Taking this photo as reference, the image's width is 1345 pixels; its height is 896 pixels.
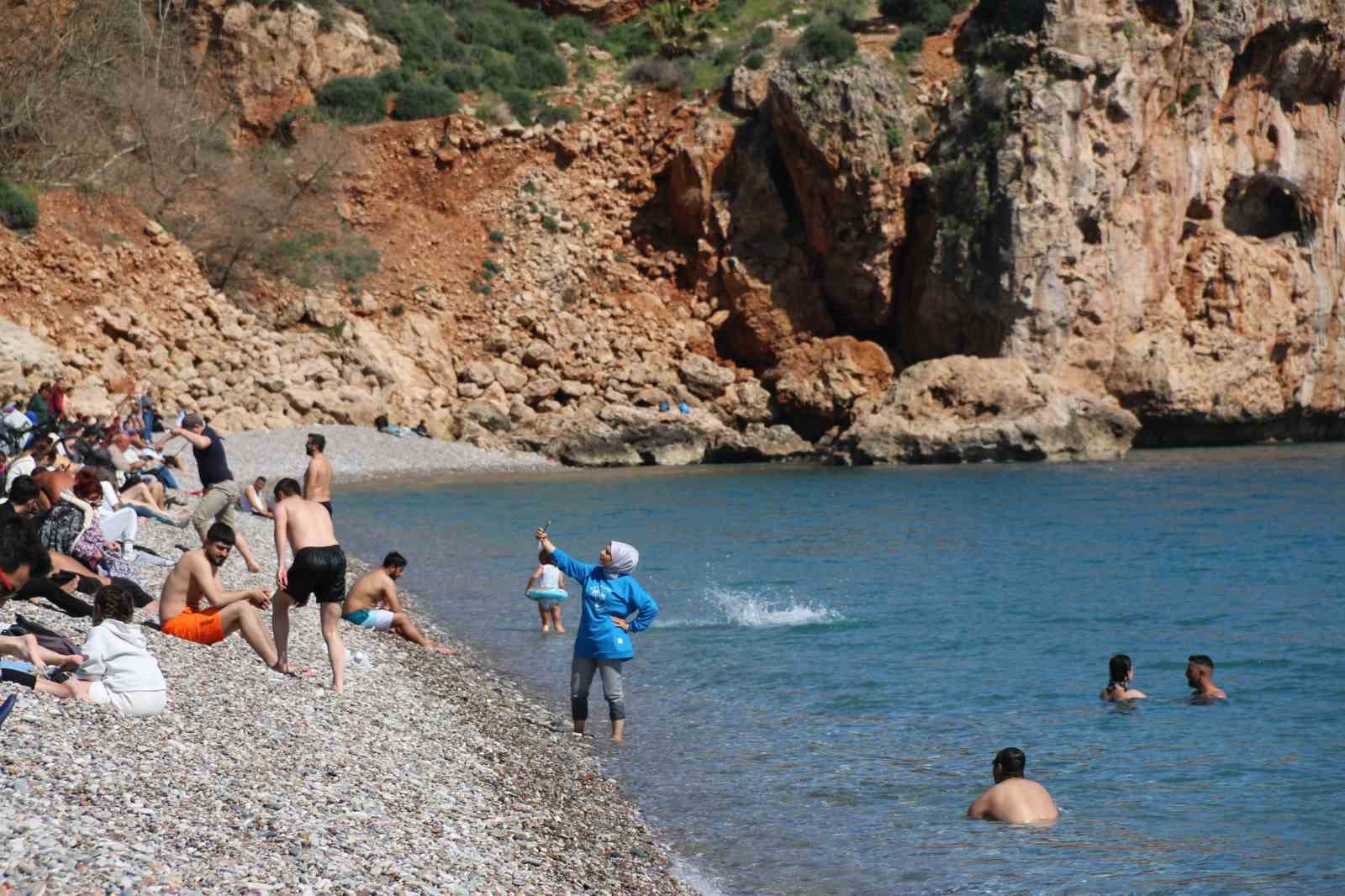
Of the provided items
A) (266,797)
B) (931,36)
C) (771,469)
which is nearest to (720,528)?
(771,469)

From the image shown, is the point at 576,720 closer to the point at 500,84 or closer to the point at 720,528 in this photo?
the point at 720,528

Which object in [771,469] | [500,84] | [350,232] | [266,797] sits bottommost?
[771,469]

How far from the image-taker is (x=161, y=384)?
36.6 meters

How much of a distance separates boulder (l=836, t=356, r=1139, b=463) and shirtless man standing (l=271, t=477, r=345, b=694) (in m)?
32.3

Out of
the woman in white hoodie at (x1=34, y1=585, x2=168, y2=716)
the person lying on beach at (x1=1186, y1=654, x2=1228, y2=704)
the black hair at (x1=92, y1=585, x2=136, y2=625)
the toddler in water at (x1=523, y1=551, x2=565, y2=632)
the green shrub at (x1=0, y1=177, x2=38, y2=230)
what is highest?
the green shrub at (x1=0, y1=177, x2=38, y2=230)

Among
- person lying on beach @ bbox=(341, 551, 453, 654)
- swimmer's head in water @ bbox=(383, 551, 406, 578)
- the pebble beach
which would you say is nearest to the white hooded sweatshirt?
the pebble beach

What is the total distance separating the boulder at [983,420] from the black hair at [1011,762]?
107 ft

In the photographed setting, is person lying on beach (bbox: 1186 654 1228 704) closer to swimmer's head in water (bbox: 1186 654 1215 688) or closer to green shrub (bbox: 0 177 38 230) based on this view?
swimmer's head in water (bbox: 1186 654 1215 688)

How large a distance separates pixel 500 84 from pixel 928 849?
5202cm

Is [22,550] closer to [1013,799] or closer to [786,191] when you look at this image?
[1013,799]

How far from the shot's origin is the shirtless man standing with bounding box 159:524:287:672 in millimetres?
10312

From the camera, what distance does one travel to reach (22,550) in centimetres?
1042

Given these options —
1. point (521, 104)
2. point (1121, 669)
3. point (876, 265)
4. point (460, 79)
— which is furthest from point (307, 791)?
point (460, 79)

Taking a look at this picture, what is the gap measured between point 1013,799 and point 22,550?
7.76 meters
